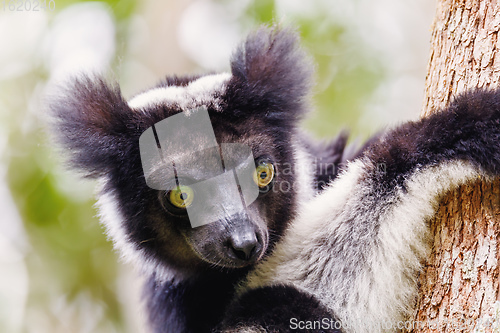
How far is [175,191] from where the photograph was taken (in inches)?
91.7

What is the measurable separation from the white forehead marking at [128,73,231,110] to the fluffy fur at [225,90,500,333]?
85 centimetres

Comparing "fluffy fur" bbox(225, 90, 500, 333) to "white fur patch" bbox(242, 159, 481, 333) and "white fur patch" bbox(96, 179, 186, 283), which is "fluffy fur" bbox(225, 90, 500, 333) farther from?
"white fur patch" bbox(96, 179, 186, 283)

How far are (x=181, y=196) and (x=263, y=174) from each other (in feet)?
1.54

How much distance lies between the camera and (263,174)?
2.50 meters

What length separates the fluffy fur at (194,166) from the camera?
2.43 meters

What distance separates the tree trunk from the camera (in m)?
1.68

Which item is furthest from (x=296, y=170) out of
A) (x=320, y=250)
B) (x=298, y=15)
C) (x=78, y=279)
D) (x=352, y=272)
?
(x=78, y=279)

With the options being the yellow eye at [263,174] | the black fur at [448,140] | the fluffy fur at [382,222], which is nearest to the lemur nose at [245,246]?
the fluffy fur at [382,222]

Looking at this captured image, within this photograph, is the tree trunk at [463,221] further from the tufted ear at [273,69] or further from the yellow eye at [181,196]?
the yellow eye at [181,196]

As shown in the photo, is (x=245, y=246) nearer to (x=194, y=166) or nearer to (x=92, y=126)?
(x=194, y=166)

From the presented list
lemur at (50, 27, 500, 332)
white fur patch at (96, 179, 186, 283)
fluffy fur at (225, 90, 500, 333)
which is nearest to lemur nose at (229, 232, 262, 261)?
lemur at (50, 27, 500, 332)

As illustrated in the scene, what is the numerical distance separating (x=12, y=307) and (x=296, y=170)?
12.4ft

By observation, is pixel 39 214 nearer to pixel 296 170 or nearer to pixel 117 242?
pixel 117 242

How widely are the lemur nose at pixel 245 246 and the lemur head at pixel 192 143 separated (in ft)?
0.19
